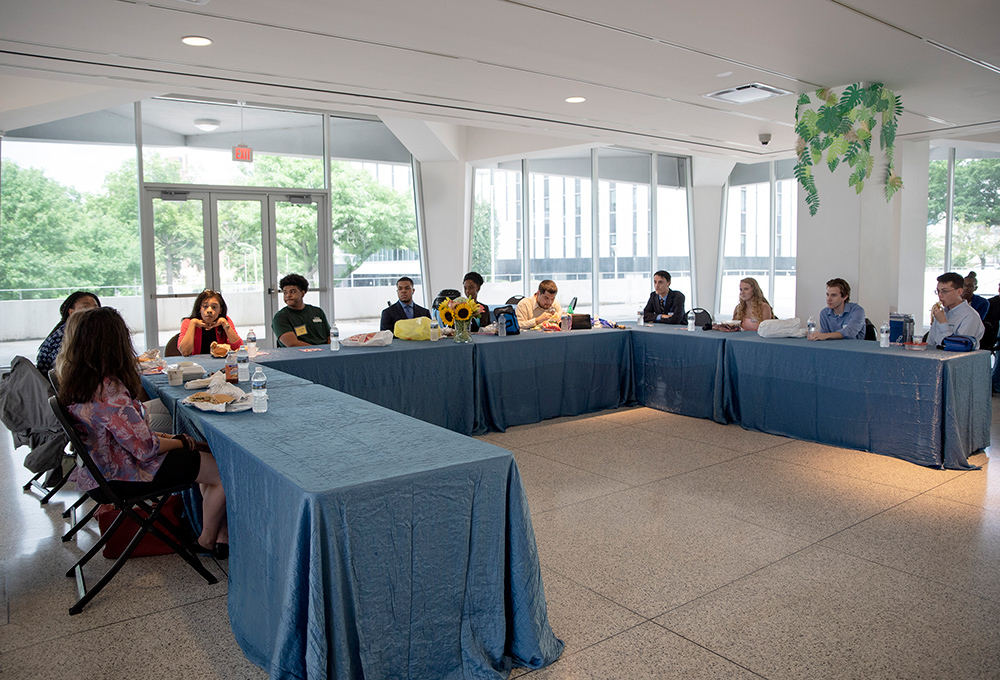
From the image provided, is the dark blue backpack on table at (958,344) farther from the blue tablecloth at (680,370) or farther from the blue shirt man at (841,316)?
the blue tablecloth at (680,370)

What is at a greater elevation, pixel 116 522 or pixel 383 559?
pixel 383 559

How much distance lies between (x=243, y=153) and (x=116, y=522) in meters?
7.26

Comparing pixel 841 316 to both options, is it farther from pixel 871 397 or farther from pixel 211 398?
pixel 211 398

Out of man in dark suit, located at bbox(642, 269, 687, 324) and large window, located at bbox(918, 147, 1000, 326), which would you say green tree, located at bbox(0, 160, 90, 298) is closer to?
man in dark suit, located at bbox(642, 269, 687, 324)

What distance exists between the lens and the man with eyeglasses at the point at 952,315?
5805 mm

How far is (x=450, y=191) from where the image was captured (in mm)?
10898

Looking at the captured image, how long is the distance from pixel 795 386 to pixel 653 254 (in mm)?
7743

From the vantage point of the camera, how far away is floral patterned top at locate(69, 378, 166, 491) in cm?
295

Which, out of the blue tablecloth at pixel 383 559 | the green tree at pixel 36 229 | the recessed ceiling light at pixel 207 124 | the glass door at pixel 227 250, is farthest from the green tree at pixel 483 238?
the blue tablecloth at pixel 383 559

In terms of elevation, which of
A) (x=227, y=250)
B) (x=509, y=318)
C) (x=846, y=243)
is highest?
(x=227, y=250)

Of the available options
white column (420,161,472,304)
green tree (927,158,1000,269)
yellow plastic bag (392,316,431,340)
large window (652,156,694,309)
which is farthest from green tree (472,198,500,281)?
green tree (927,158,1000,269)

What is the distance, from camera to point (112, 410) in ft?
9.73

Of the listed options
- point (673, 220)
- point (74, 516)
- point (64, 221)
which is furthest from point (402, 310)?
point (673, 220)

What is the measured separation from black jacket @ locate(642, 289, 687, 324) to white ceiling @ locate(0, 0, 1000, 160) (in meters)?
1.95
